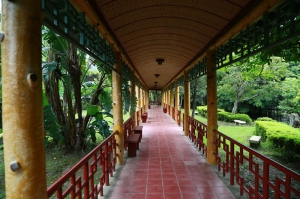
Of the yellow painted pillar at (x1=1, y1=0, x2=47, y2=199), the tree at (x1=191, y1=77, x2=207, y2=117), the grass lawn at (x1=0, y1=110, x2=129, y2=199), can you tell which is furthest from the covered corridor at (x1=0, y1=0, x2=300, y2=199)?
the tree at (x1=191, y1=77, x2=207, y2=117)

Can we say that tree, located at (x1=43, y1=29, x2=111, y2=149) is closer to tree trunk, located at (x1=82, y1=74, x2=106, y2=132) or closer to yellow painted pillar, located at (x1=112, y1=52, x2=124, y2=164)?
tree trunk, located at (x1=82, y1=74, x2=106, y2=132)

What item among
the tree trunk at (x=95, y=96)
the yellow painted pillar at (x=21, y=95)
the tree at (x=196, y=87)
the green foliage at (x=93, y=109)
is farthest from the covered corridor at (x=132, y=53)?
the tree at (x=196, y=87)

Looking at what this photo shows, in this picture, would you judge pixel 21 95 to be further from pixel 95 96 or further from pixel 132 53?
pixel 95 96

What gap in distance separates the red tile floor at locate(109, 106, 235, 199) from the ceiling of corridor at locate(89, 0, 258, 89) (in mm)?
2738

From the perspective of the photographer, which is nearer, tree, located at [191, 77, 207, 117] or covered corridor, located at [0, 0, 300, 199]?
covered corridor, located at [0, 0, 300, 199]

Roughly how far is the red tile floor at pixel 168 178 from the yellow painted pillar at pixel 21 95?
2.33 m

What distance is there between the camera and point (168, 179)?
4125mm

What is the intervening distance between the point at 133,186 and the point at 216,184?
150cm

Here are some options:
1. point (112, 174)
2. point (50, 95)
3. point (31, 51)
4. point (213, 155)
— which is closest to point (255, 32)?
point (31, 51)

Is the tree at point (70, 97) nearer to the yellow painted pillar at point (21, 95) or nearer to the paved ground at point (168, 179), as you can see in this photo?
the paved ground at point (168, 179)

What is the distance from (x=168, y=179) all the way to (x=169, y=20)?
115 inches

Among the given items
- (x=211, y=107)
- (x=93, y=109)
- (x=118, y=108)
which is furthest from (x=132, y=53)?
(x=211, y=107)

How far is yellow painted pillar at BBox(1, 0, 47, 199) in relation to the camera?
1.34 m

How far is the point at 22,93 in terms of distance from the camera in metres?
1.35
